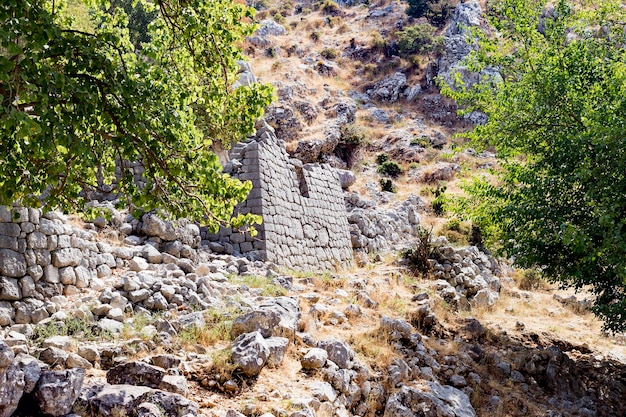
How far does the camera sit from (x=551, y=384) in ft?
28.6

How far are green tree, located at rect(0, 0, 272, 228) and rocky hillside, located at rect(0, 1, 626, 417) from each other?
1.39 metres

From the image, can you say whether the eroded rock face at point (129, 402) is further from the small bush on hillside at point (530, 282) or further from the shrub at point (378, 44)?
the shrub at point (378, 44)

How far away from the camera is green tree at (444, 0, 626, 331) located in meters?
7.66

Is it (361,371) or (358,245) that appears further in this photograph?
(358,245)

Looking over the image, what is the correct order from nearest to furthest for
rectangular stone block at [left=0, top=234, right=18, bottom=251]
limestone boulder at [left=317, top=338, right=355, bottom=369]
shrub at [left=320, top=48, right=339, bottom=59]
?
1. rectangular stone block at [left=0, top=234, right=18, bottom=251]
2. limestone boulder at [left=317, top=338, right=355, bottom=369]
3. shrub at [left=320, top=48, right=339, bottom=59]

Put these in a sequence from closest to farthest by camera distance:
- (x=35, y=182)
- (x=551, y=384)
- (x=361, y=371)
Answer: (x=35, y=182)
(x=361, y=371)
(x=551, y=384)

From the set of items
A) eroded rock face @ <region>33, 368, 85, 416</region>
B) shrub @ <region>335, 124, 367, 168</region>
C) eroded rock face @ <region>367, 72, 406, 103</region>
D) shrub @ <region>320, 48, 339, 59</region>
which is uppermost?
shrub @ <region>320, 48, 339, 59</region>

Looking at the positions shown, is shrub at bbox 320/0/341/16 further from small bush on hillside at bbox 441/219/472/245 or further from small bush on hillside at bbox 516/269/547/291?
small bush on hillside at bbox 516/269/547/291

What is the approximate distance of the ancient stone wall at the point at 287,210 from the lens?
11.2 metres

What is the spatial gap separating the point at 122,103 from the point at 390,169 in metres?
22.9

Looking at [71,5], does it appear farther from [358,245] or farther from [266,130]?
[358,245]

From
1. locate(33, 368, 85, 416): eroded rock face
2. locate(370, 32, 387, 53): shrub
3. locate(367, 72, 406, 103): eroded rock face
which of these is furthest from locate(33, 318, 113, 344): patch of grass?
locate(370, 32, 387, 53): shrub

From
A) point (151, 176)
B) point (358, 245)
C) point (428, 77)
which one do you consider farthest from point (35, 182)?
point (428, 77)

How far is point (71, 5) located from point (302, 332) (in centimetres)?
1891
